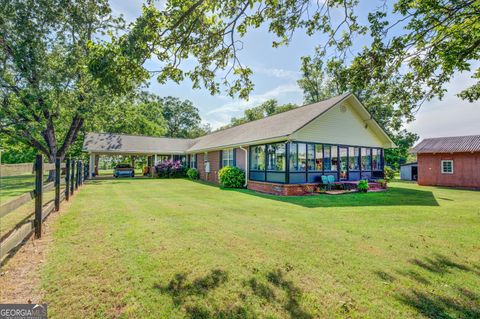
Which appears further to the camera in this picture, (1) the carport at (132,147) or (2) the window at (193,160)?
(2) the window at (193,160)

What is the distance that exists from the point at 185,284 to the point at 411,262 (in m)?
3.67

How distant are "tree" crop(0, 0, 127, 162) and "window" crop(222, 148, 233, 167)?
8.70 m

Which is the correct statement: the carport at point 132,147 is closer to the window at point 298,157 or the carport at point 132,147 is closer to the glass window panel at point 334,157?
the window at point 298,157

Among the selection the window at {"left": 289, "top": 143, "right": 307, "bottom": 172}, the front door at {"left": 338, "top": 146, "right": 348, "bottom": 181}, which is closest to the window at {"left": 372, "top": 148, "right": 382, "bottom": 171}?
the front door at {"left": 338, "top": 146, "right": 348, "bottom": 181}

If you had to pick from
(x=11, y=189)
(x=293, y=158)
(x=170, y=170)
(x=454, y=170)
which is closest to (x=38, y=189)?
(x=293, y=158)

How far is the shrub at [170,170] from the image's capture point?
23.3 m

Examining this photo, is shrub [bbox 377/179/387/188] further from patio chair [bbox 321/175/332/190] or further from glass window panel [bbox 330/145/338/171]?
patio chair [bbox 321/175/332/190]

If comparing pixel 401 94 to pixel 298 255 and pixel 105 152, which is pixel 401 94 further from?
pixel 105 152

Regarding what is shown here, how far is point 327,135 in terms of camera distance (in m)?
14.3

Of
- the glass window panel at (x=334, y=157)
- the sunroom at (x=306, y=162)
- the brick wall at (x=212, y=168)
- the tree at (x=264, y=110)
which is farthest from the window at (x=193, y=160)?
the tree at (x=264, y=110)

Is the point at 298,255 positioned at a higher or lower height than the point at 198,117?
lower

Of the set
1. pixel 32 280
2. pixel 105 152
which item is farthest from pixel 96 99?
pixel 32 280

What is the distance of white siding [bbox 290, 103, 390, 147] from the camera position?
44.0ft

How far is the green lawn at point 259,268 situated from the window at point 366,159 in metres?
10.4
